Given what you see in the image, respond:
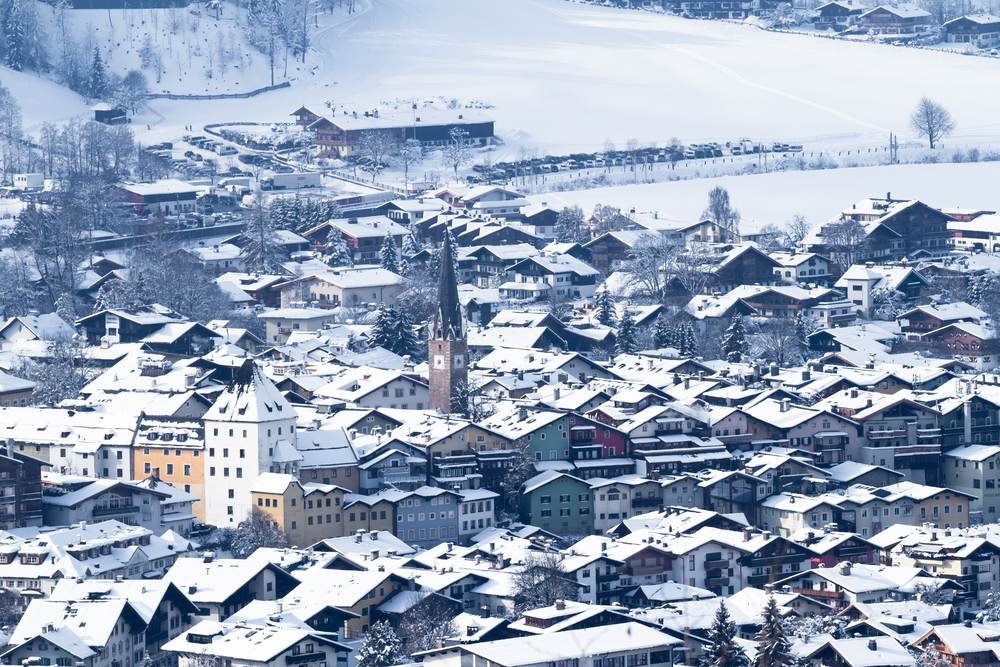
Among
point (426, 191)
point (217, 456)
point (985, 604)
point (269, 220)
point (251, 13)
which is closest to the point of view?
point (985, 604)

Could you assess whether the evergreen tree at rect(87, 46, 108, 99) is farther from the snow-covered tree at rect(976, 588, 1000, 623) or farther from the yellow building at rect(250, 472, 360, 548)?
the snow-covered tree at rect(976, 588, 1000, 623)

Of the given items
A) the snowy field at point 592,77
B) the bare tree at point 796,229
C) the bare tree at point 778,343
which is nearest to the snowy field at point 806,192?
the bare tree at point 796,229

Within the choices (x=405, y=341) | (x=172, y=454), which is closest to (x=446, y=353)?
(x=172, y=454)

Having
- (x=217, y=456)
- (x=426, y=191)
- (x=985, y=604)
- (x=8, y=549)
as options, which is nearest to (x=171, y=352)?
(x=217, y=456)

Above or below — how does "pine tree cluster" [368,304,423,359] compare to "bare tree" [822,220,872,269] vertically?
above

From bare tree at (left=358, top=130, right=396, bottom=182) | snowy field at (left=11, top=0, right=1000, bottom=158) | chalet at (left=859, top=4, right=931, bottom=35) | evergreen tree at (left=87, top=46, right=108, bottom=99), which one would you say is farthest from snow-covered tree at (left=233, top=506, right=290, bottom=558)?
chalet at (left=859, top=4, right=931, bottom=35)

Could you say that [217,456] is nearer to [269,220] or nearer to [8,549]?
[8,549]

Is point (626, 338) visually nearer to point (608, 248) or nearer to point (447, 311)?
point (447, 311)
